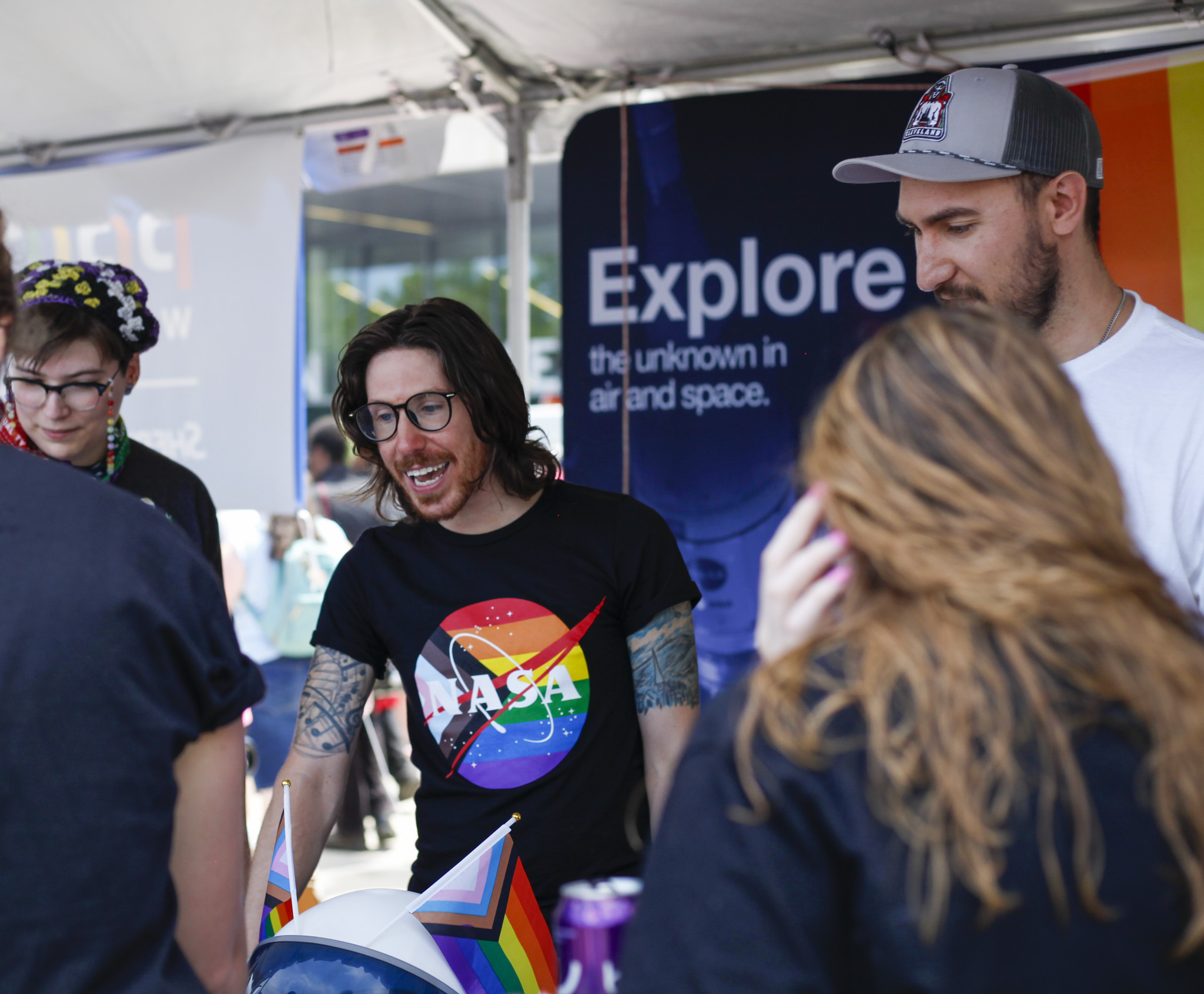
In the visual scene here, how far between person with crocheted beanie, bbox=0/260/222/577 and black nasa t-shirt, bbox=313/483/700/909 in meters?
0.56

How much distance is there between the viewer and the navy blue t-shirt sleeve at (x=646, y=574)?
6.40 ft

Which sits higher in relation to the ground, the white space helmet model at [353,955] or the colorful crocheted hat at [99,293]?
the colorful crocheted hat at [99,293]

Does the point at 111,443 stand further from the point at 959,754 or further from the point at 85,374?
the point at 959,754

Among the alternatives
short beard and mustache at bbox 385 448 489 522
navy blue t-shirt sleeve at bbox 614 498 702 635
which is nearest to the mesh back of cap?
navy blue t-shirt sleeve at bbox 614 498 702 635

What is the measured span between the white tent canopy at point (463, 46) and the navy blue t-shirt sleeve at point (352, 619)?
4.87ft

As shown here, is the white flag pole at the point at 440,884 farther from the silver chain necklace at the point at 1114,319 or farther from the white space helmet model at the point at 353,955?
the silver chain necklace at the point at 1114,319

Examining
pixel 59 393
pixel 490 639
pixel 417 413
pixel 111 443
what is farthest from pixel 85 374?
pixel 490 639

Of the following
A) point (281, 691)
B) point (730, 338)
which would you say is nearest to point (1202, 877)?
point (730, 338)

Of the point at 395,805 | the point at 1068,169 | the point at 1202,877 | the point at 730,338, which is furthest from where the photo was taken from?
the point at 395,805

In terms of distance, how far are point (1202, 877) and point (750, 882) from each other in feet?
0.93

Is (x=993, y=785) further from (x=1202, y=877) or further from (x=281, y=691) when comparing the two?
(x=281, y=691)

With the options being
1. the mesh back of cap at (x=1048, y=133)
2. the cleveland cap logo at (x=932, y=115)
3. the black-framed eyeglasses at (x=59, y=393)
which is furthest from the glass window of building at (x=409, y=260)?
the mesh back of cap at (x=1048, y=133)

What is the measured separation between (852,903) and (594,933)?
264 mm

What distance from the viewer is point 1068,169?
1.73 metres
